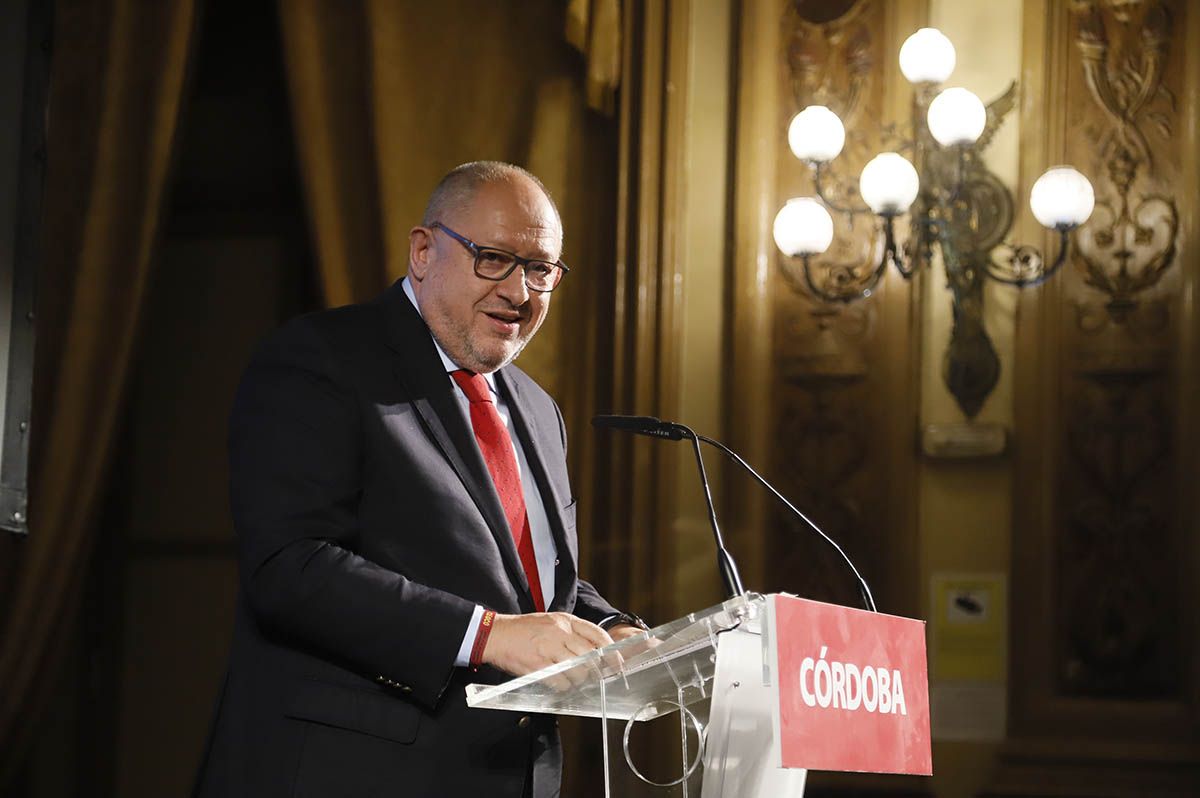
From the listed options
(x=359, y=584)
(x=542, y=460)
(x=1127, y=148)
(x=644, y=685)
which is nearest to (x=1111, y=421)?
(x=1127, y=148)

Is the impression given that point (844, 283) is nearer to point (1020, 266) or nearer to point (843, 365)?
point (843, 365)

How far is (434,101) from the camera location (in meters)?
4.03

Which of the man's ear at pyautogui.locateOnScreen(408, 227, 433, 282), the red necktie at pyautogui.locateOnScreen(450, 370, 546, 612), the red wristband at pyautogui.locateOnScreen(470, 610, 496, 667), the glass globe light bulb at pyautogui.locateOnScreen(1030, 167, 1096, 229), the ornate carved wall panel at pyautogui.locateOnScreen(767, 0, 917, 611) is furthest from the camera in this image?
the ornate carved wall panel at pyautogui.locateOnScreen(767, 0, 917, 611)

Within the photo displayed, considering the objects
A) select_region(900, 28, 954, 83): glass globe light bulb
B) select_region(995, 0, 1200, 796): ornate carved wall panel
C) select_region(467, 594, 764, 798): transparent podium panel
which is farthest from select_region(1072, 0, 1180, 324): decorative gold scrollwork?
select_region(467, 594, 764, 798): transparent podium panel

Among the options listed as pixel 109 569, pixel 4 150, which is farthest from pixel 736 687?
pixel 109 569

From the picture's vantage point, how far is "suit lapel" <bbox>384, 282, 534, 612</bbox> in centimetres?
203

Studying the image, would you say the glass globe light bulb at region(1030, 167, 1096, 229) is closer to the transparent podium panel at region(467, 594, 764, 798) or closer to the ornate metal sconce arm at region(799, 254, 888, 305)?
the ornate metal sconce arm at region(799, 254, 888, 305)

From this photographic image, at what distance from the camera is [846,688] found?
1612mm

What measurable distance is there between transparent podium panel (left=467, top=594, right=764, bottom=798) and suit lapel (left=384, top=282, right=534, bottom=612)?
32 cm

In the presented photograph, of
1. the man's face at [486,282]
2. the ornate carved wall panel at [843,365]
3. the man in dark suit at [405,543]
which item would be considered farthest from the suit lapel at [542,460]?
the ornate carved wall panel at [843,365]

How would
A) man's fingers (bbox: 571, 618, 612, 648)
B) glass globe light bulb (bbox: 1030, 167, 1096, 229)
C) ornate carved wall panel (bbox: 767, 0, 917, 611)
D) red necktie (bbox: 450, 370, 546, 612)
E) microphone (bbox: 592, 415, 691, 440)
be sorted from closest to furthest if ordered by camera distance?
man's fingers (bbox: 571, 618, 612, 648), microphone (bbox: 592, 415, 691, 440), red necktie (bbox: 450, 370, 546, 612), glass globe light bulb (bbox: 1030, 167, 1096, 229), ornate carved wall panel (bbox: 767, 0, 917, 611)

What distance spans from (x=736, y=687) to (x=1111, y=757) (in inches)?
89.3

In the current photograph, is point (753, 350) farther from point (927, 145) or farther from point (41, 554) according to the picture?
point (41, 554)

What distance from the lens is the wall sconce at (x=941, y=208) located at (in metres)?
3.49
